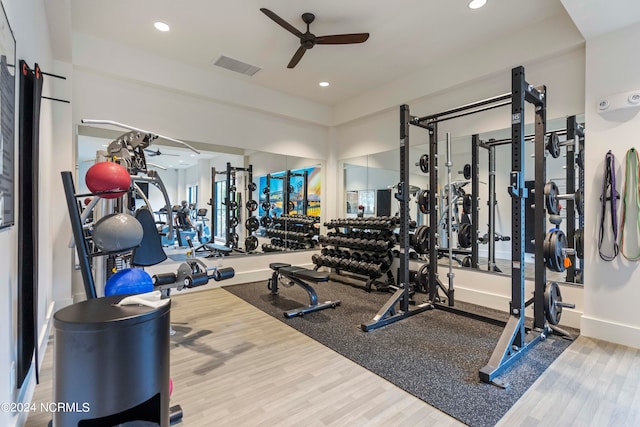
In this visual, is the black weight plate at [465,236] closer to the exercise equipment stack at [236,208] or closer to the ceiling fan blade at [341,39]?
the ceiling fan blade at [341,39]

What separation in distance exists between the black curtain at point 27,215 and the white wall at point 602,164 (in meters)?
4.52

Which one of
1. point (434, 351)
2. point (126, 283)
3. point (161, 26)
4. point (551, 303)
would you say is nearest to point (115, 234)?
point (126, 283)

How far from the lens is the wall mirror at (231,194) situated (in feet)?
14.8

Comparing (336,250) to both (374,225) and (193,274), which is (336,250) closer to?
(374,225)

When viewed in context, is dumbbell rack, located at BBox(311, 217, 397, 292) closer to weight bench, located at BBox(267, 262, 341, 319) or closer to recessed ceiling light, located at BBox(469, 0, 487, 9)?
weight bench, located at BBox(267, 262, 341, 319)

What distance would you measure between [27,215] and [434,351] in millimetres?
3072

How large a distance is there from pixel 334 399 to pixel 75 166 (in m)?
3.94

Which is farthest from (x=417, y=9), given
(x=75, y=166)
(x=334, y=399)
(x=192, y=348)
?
(x=75, y=166)

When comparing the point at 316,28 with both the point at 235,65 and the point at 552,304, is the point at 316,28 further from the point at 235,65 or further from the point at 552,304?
the point at 552,304

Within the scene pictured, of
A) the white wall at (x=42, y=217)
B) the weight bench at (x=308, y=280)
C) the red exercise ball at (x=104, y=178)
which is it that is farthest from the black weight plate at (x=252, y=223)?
the red exercise ball at (x=104, y=178)

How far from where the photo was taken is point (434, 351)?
2.68 m

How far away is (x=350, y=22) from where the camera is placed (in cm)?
351

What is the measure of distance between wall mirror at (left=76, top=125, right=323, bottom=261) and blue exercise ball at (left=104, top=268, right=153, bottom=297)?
2.05m

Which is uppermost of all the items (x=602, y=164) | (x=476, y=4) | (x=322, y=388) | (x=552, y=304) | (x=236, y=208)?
(x=476, y=4)
